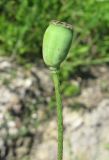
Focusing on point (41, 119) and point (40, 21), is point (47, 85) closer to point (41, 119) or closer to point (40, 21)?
point (41, 119)

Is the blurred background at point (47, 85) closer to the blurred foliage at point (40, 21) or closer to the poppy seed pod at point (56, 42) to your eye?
the blurred foliage at point (40, 21)

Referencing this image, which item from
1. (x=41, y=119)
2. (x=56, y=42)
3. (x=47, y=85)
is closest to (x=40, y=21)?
(x=47, y=85)

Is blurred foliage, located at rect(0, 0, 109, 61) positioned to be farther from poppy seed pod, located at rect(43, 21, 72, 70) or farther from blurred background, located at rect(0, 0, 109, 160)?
poppy seed pod, located at rect(43, 21, 72, 70)

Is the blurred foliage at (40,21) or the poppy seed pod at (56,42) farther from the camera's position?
the blurred foliage at (40,21)

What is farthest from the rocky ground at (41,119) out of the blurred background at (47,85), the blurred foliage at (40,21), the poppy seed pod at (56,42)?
the poppy seed pod at (56,42)

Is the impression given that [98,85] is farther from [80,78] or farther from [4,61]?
[4,61]

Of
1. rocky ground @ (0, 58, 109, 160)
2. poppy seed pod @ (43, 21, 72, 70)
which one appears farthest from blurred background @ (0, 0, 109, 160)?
poppy seed pod @ (43, 21, 72, 70)

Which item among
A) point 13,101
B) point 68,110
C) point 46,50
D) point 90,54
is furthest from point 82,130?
point 46,50
